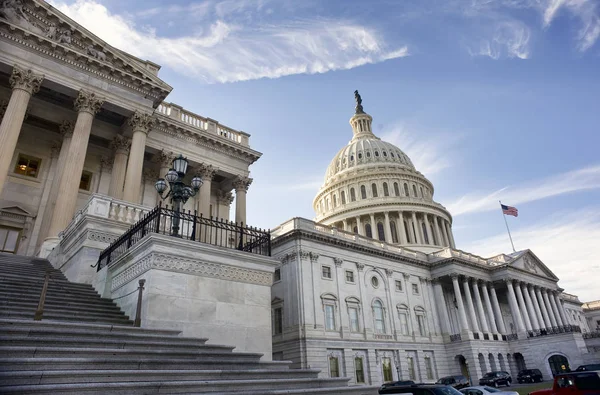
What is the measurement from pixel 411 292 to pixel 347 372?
50.3 feet

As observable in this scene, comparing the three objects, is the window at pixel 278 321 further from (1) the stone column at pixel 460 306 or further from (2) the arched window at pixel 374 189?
(2) the arched window at pixel 374 189

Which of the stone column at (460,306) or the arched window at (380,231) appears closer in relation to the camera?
the stone column at (460,306)

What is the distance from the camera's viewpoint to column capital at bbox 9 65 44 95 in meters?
21.1

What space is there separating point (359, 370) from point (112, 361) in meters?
35.0

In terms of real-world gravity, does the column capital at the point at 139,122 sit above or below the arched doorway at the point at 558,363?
above

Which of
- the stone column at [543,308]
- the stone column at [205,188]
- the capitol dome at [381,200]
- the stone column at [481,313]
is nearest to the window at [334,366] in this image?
the stone column at [205,188]

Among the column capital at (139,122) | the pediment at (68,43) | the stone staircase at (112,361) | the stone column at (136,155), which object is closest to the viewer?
the stone staircase at (112,361)

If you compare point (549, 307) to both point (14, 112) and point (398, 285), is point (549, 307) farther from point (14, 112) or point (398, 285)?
point (14, 112)

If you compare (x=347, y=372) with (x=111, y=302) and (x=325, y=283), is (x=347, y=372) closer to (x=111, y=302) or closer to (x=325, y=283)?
(x=325, y=283)

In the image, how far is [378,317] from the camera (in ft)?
138

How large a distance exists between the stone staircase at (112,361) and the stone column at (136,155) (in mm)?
12666

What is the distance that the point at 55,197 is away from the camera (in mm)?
21172

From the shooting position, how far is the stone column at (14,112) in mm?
19375

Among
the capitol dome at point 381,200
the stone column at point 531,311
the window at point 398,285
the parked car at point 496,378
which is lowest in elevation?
the parked car at point 496,378
